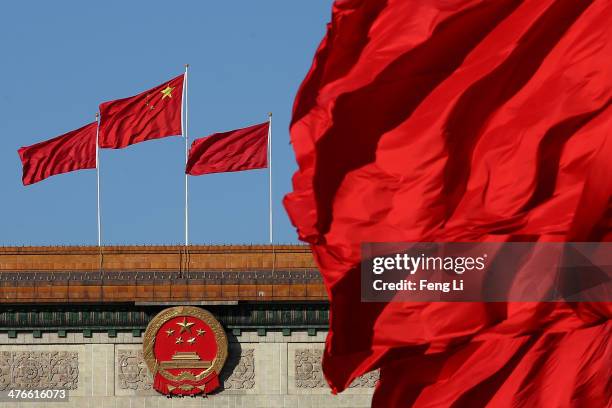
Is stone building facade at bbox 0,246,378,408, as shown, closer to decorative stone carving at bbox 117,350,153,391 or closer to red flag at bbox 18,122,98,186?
decorative stone carving at bbox 117,350,153,391

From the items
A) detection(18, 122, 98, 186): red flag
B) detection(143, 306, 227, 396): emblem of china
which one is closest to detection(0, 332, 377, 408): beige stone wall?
A: detection(143, 306, 227, 396): emblem of china

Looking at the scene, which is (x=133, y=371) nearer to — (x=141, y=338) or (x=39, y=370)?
(x=141, y=338)

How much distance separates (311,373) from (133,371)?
4.90 metres

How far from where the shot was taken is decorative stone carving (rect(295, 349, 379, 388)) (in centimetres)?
4094

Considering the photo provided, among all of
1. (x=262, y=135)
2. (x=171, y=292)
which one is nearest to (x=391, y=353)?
(x=171, y=292)

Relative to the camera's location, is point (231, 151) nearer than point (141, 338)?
No

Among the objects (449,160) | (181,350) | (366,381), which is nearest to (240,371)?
(181,350)

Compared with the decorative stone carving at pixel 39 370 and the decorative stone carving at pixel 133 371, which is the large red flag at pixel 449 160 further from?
the decorative stone carving at pixel 39 370

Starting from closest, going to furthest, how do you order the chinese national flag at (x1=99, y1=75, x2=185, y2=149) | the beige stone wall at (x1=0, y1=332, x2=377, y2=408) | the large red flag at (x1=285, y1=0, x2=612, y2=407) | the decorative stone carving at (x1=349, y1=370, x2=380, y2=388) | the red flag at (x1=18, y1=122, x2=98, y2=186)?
the large red flag at (x1=285, y1=0, x2=612, y2=407) → the decorative stone carving at (x1=349, y1=370, x2=380, y2=388) → the beige stone wall at (x1=0, y1=332, x2=377, y2=408) → the chinese national flag at (x1=99, y1=75, x2=185, y2=149) → the red flag at (x1=18, y1=122, x2=98, y2=186)

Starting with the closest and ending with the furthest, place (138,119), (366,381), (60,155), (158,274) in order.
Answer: (366,381) → (158,274) → (138,119) → (60,155)

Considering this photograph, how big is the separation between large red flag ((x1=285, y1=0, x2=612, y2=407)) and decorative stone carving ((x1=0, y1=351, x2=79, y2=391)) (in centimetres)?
2592

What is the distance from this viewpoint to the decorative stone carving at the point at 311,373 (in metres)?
40.9

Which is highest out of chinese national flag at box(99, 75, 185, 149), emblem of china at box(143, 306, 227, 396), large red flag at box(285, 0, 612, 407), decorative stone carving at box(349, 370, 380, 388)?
chinese national flag at box(99, 75, 185, 149)

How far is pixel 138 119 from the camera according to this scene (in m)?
44.0
